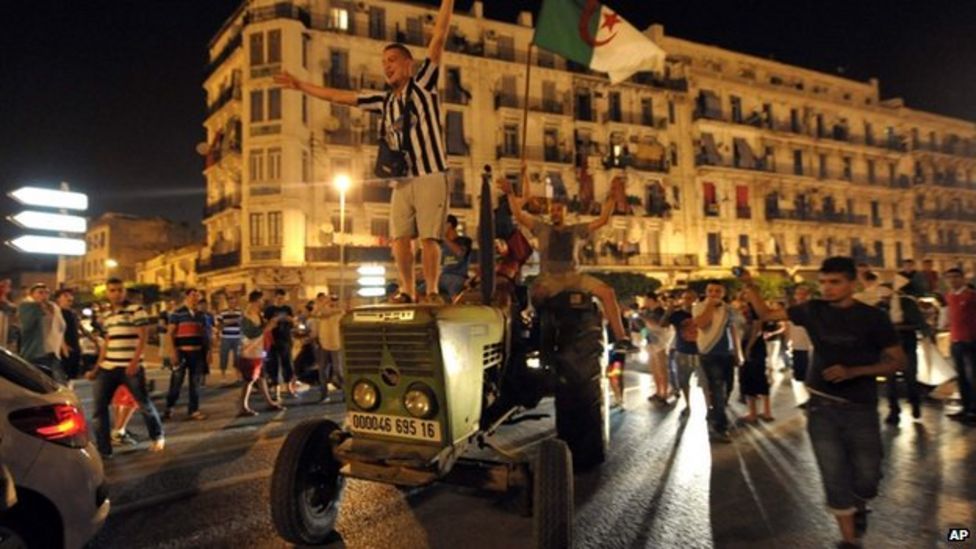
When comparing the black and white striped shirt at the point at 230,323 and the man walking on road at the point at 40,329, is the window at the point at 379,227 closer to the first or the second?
the black and white striped shirt at the point at 230,323

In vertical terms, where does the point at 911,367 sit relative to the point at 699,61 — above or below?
below

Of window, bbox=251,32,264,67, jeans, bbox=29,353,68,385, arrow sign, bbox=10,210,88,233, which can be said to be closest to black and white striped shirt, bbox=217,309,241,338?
arrow sign, bbox=10,210,88,233

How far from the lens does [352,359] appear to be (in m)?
3.44

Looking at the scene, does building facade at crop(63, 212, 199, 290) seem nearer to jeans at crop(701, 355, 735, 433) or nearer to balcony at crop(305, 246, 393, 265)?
balcony at crop(305, 246, 393, 265)

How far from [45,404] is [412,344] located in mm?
2041

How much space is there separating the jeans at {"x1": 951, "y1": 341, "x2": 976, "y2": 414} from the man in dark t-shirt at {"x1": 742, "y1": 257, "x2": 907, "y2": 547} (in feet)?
16.8

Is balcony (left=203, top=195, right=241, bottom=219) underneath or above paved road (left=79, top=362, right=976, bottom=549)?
above

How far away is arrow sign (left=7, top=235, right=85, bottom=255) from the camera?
8.65 metres

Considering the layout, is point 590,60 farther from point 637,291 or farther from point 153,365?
point 637,291

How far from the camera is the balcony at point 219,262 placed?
3270 centimetres

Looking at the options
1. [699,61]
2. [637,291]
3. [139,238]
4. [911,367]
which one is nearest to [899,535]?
[911,367]

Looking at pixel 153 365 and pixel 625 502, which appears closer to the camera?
pixel 625 502

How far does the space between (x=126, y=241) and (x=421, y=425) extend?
64885 millimetres

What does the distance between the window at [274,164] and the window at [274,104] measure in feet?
6.09
